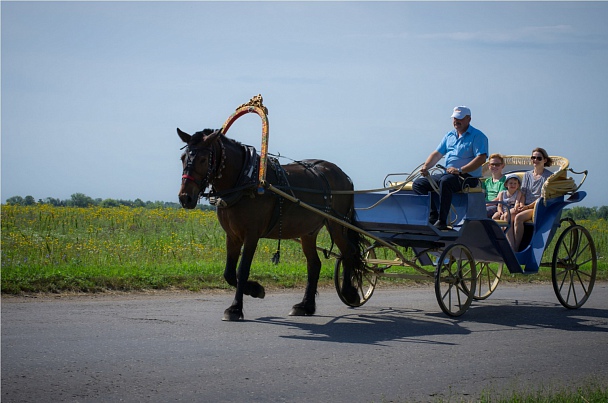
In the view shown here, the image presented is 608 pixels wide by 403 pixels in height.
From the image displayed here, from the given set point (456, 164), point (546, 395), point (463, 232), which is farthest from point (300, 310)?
point (546, 395)

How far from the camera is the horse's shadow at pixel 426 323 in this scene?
27.0 ft

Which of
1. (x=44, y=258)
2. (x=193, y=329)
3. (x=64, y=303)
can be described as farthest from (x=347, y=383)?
(x=44, y=258)

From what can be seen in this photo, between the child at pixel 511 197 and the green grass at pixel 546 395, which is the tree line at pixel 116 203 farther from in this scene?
the green grass at pixel 546 395

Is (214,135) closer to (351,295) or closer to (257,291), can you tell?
(257,291)

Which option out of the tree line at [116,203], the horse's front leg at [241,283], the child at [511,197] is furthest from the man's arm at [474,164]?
the tree line at [116,203]

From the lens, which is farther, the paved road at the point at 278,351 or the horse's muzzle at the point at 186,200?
the horse's muzzle at the point at 186,200

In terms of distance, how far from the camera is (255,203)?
902 cm

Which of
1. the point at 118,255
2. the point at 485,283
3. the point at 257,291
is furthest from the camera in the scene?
the point at 118,255

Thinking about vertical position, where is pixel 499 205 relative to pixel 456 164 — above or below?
below

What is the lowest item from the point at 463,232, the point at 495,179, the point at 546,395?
the point at 546,395

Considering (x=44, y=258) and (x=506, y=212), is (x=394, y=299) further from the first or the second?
(x=44, y=258)

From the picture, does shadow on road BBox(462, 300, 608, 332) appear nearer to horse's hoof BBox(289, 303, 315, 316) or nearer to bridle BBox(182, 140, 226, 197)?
horse's hoof BBox(289, 303, 315, 316)

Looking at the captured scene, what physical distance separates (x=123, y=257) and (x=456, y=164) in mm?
6883

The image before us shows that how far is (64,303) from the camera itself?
9.59 metres
